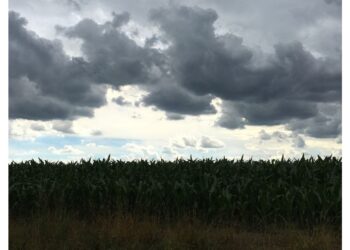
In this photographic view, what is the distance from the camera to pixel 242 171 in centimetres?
1541

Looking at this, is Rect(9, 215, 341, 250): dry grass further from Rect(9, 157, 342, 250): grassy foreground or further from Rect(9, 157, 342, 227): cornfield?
Rect(9, 157, 342, 227): cornfield

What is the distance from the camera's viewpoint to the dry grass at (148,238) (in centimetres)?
778

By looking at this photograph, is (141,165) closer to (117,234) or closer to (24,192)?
(24,192)

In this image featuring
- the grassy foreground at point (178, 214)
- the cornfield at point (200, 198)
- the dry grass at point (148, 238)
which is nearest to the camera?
the dry grass at point (148, 238)

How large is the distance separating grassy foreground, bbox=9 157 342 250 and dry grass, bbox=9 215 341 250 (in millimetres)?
16

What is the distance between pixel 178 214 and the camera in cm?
1019

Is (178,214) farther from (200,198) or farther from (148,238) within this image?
(148,238)

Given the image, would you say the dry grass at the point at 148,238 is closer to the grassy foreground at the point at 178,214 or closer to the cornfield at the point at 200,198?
the grassy foreground at the point at 178,214

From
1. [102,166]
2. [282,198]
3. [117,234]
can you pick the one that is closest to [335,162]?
[282,198]

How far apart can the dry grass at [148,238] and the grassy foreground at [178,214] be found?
0.02 metres

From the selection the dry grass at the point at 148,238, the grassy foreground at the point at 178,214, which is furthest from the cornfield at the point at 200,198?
the dry grass at the point at 148,238

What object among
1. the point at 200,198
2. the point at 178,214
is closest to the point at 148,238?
the point at 178,214

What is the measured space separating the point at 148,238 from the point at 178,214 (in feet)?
6.47

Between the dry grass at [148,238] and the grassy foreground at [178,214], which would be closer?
the dry grass at [148,238]
